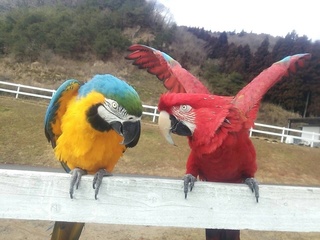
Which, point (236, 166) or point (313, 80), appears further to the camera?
point (313, 80)

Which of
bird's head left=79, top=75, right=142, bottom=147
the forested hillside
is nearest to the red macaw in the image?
bird's head left=79, top=75, right=142, bottom=147

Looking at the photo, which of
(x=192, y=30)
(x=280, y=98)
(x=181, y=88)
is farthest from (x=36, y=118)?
(x=192, y=30)

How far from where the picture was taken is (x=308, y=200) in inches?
61.2

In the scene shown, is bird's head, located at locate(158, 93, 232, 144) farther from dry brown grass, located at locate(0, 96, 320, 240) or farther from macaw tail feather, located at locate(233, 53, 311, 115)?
dry brown grass, located at locate(0, 96, 320, 240)

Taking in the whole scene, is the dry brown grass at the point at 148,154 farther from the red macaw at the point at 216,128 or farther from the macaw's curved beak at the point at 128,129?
the macaw's curved beak at the point at 128,129

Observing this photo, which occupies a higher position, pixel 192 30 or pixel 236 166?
pixel 192 30

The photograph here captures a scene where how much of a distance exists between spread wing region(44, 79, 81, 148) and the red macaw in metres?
0.91

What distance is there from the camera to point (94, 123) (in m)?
2.53

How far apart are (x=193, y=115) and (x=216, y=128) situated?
165 mm

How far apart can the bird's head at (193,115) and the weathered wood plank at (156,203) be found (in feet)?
2.40

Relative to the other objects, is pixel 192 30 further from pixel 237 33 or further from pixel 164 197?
pixel 164 197

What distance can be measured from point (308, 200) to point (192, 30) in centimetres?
3495

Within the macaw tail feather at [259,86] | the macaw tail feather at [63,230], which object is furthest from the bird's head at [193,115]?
the macaw tail feather at [63,230]

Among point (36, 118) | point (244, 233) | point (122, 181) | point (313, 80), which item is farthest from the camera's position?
point (313, 80)
